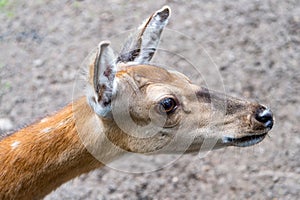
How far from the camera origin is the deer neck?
4.42 metres

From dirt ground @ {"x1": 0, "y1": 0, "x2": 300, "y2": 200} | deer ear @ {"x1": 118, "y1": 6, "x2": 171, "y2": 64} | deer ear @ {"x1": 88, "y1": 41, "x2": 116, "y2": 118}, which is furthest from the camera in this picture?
dirt ground @ {"x1": 0, "y1": 0, "x2": 300, "y2": 200}

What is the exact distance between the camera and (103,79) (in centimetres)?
411

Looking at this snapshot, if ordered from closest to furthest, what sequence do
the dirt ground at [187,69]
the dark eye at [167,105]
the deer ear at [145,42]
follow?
the dark eye at [167,105]
the deer ear at [145,42]
the dirt ground at [187,69]

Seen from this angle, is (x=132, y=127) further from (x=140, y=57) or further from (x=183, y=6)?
(x=183, y=6)

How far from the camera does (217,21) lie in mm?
7715

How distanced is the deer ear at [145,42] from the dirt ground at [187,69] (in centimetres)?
126

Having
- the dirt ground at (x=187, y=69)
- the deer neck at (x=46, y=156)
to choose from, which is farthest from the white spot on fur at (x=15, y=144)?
the dirt ground at (x=187, y=69)

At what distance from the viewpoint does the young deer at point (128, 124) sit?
14.0ft

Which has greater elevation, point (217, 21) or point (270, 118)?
point (270, 118)

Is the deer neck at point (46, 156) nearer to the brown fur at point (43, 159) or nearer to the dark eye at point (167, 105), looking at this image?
the brown fur at point (43, 159)

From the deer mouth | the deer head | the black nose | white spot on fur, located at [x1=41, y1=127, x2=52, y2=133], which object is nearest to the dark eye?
the deer head

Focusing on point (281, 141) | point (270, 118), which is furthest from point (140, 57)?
point (281, 141)

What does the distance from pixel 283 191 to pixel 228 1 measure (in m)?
2.83

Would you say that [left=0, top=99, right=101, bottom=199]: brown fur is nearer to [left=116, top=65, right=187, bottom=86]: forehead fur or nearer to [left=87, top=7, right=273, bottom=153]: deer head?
[left=87, top=7, right=273, bottom=153]: deer head
